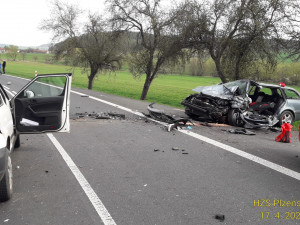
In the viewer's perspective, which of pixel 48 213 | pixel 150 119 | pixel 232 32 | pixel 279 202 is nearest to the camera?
pixel 48 213

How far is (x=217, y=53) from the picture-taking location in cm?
1780

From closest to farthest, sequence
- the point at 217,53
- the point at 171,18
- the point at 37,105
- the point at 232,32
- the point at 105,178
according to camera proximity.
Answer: the point at 105,178 → the point at 37,105 → the point at 232,32 → the point at 217,53 → the point at 171,18

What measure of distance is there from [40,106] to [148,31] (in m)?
17.8

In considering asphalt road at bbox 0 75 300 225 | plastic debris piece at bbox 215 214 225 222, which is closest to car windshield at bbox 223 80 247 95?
asphalt road at bbox 0 75 300 225

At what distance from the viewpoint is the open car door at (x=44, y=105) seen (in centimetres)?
552

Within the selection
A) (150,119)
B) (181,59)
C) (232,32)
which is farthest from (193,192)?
(181,59)

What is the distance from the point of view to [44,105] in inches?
237

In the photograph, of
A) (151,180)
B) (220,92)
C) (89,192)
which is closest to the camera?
(89,192)

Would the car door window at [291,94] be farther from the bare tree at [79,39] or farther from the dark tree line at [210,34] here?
the bare tree at [79,39]

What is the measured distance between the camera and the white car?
17.3 ft

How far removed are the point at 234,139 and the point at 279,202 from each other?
406 cm

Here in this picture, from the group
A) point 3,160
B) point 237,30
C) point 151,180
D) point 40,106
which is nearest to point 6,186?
point 3,160

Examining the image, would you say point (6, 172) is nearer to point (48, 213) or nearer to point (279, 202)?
point (48, 213)

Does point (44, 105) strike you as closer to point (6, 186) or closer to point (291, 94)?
point (6, 186)
